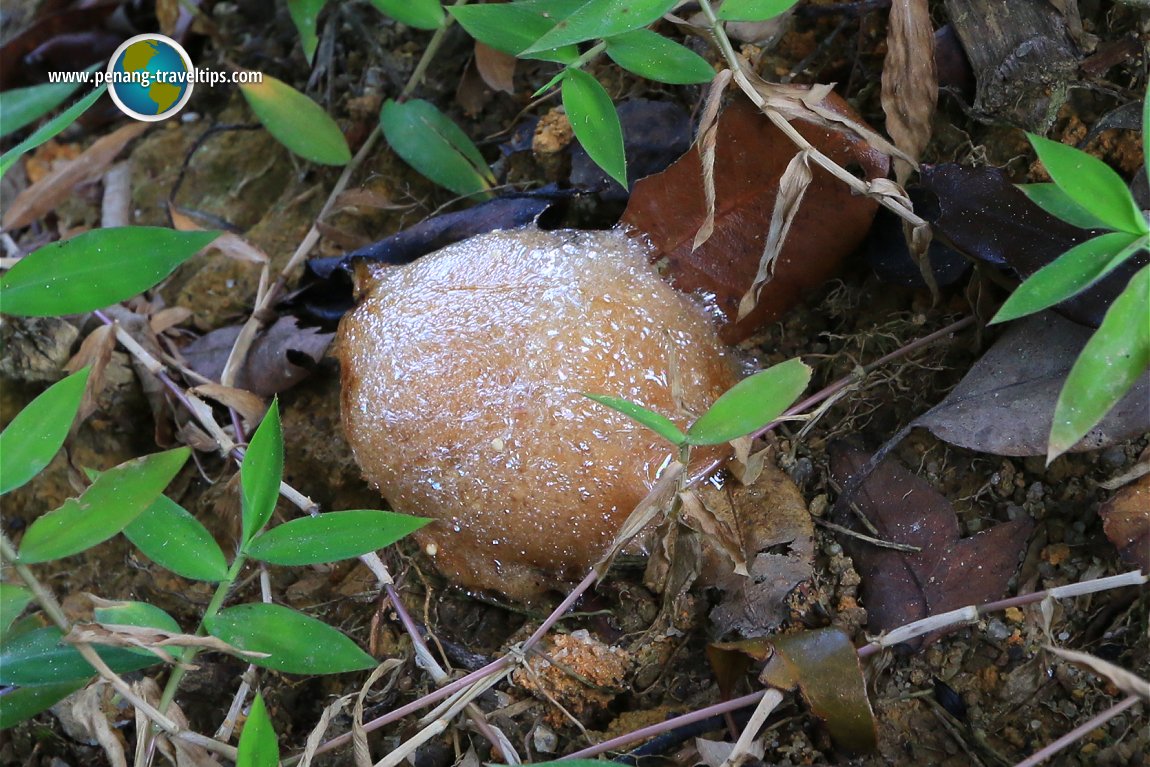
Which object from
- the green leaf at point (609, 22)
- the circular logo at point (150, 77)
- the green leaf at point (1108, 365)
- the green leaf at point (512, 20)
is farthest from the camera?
the circular logo at point (150, 77)

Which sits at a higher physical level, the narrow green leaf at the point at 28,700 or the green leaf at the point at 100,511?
the green leaf at the point at 100,511

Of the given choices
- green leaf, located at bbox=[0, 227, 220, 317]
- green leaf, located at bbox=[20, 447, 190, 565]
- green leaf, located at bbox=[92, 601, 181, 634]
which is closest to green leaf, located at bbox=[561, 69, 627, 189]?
green leaf, located at bbox=[0, 227, 220, 317]

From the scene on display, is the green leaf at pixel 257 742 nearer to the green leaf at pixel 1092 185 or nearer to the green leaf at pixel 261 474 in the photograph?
the green leaf at pixel 261 474

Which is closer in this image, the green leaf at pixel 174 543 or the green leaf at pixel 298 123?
the green leaf at pixel 174 543

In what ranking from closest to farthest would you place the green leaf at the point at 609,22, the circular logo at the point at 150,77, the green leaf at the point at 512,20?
1. the green leaf at the point at 609,22
2. the green leaf at the point at 512,20
3. the circular logo at the point at 150,77

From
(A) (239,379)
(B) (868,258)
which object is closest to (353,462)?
(A) (239,379)

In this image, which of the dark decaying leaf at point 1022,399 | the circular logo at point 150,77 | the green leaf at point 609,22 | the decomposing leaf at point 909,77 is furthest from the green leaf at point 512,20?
the circular logo at point 150,77

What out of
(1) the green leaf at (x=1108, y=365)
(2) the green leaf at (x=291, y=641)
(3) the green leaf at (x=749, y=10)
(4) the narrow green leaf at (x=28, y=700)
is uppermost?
(3) the green leaf at (x=749, y=10)

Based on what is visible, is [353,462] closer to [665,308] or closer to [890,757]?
[665,308]
